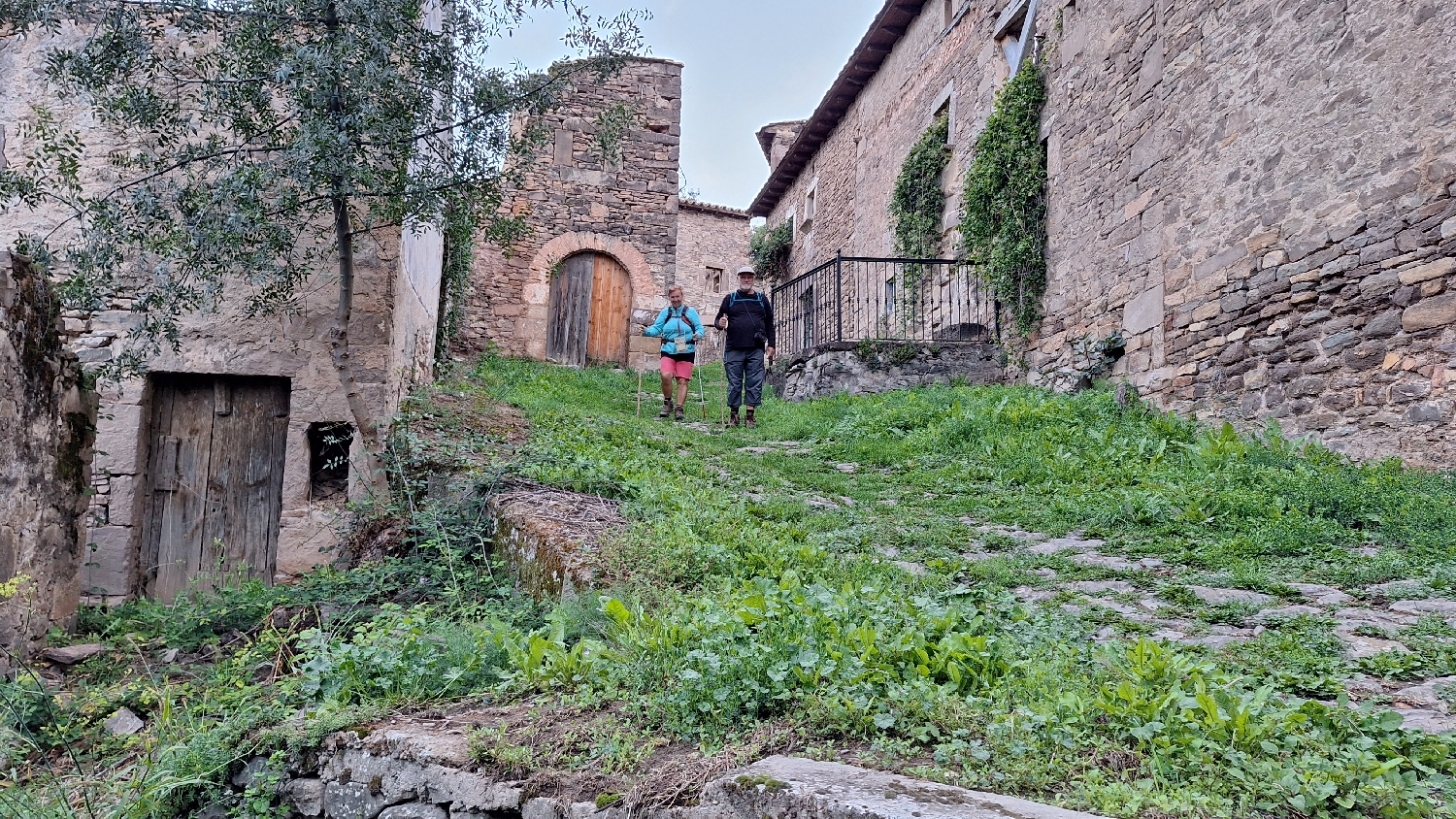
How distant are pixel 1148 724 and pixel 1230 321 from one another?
21.0ft

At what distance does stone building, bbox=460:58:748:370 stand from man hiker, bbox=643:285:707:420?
171 inches

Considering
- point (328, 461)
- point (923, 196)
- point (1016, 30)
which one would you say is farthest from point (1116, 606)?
point (923, 196)

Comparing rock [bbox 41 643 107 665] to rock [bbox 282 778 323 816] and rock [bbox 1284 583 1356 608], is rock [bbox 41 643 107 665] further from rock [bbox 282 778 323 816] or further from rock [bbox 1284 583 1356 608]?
rock [bbox 1284 583 1356 608]

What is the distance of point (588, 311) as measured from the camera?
Result: 49.3 feet

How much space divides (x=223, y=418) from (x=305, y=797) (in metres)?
4.45

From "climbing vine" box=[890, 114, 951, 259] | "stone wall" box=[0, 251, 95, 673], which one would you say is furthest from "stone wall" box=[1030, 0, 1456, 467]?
"stone wall" box=[0, 251, 95, 673]

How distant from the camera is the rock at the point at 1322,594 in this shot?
11.8ft

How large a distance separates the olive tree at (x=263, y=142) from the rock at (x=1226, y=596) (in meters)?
4.84

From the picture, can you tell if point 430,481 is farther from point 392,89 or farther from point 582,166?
point 582,166

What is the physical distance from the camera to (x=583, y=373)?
13.5 metres

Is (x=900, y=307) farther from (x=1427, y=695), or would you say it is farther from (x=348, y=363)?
(x=1427, y=695)

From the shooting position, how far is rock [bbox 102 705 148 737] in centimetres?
379

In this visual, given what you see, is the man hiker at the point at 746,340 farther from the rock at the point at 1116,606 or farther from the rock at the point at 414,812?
the rock at the point at 414,812

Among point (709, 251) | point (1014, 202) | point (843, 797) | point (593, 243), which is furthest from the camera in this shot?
point (709, 251)
